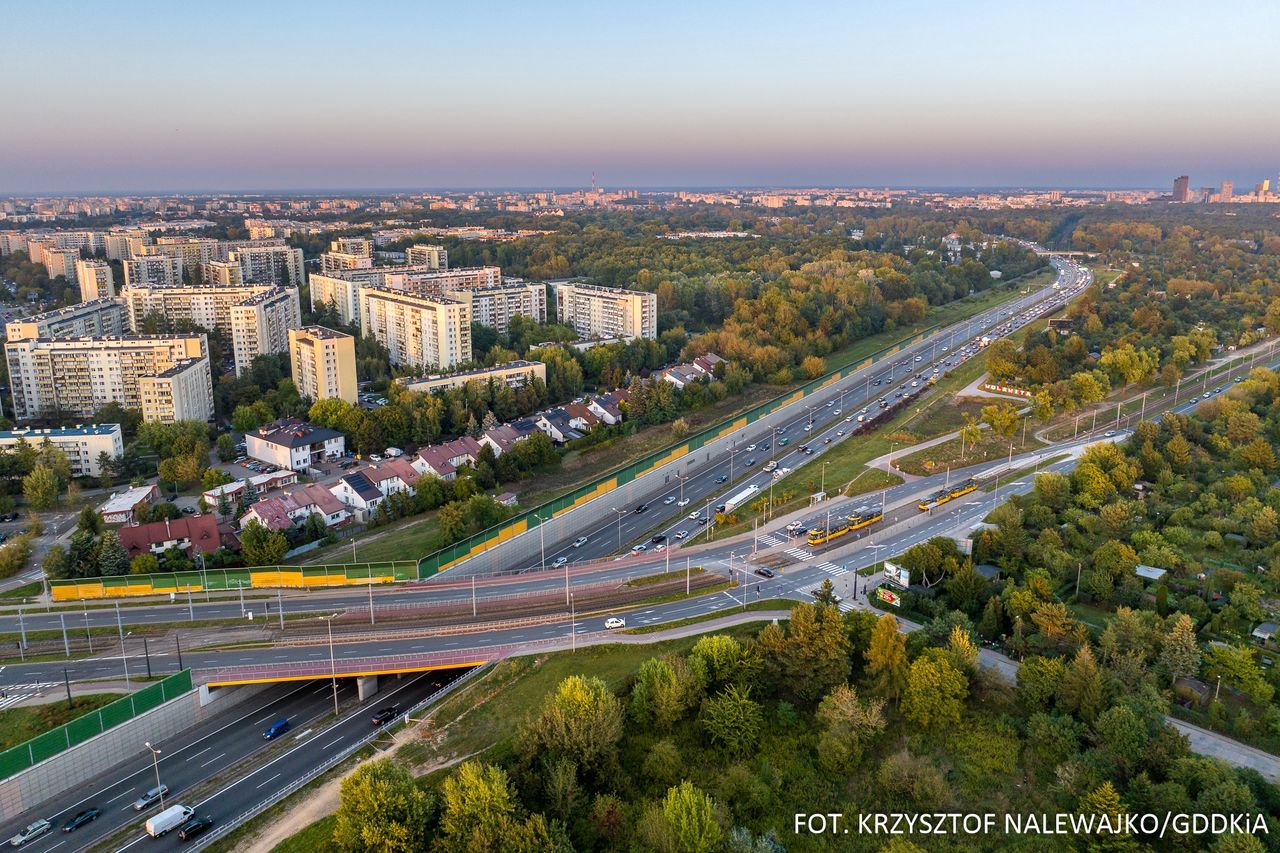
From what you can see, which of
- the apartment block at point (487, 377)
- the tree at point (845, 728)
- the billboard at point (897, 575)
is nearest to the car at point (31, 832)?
the tree at point (845, 728)

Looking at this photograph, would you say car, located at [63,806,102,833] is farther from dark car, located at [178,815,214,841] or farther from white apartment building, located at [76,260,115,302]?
white apartment building, located at [76,260,115,302]

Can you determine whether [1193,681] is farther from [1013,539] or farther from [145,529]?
[145,529]

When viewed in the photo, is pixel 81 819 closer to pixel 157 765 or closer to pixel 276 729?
pixel 157 765

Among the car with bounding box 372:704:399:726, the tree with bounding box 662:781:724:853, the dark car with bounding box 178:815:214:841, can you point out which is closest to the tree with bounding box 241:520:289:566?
the car with bounding box 372:704:399:726

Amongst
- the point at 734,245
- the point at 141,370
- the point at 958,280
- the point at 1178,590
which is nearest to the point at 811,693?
the point at 1178,590

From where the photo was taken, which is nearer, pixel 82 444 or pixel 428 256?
pixel 82 444

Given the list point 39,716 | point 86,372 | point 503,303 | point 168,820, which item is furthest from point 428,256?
point 168,820
